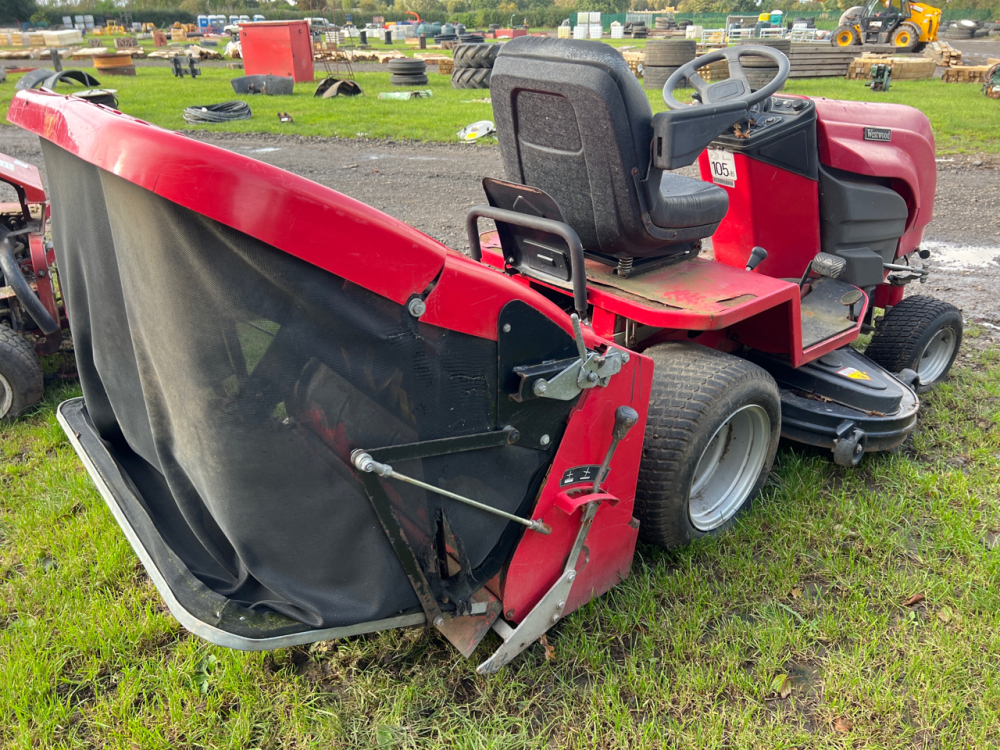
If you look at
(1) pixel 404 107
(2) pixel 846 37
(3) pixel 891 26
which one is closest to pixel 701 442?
(1) pixel 404 107

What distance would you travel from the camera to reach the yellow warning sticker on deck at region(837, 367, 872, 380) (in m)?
2.94

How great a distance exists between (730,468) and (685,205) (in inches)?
38.3

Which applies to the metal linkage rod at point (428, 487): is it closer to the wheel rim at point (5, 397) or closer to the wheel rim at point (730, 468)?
the wheel rim at point (730, 468)

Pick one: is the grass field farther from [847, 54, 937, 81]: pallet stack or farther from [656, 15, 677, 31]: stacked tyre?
[656, 15, 677, 31]: stacked tyre

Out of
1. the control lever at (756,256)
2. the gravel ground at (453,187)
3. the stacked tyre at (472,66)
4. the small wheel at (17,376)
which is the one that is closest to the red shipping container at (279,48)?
the stacked tyre at (472,66)

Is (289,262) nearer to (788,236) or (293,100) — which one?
(788,236)

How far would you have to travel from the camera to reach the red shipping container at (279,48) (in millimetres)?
16938

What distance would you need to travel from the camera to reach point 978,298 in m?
4.85

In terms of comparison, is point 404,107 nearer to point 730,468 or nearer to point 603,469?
point 730,468

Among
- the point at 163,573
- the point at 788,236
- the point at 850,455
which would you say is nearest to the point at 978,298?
the point at 788,236

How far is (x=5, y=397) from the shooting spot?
3.45 meters

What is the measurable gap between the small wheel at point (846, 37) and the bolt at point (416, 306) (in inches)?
970

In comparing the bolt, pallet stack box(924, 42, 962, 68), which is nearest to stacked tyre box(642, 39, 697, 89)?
pallet stack box(924, 42, 962, 68)

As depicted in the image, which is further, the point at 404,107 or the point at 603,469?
the point at 404,107
